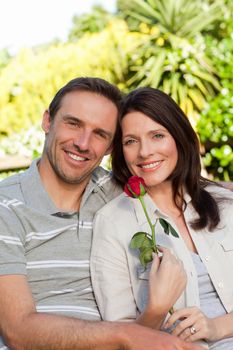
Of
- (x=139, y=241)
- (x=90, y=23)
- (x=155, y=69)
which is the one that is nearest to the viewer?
(x=139, y=241)

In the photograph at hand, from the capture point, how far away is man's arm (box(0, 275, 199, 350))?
2180mm

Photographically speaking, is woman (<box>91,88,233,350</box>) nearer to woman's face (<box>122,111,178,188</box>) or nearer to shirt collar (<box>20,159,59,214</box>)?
woman's face (<box>122,111,178,188</box>)

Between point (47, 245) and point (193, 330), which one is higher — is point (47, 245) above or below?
above

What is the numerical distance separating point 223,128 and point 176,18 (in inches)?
109

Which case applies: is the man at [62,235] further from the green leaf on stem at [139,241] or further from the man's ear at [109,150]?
the green leaf on stem at [139,241]

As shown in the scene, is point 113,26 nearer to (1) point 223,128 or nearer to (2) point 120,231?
(1) point 223,128

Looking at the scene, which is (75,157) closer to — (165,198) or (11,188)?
(11,188)

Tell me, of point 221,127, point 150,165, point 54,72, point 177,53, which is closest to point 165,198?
point 150,165

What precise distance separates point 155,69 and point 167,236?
5879 mm

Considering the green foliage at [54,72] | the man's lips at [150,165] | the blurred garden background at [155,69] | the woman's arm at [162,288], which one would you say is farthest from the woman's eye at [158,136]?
the green foliage at [54,72]

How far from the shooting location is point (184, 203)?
10.3 feet

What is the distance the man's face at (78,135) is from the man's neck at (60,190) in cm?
3

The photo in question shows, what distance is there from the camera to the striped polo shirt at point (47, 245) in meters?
2.56

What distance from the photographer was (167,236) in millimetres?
2842
